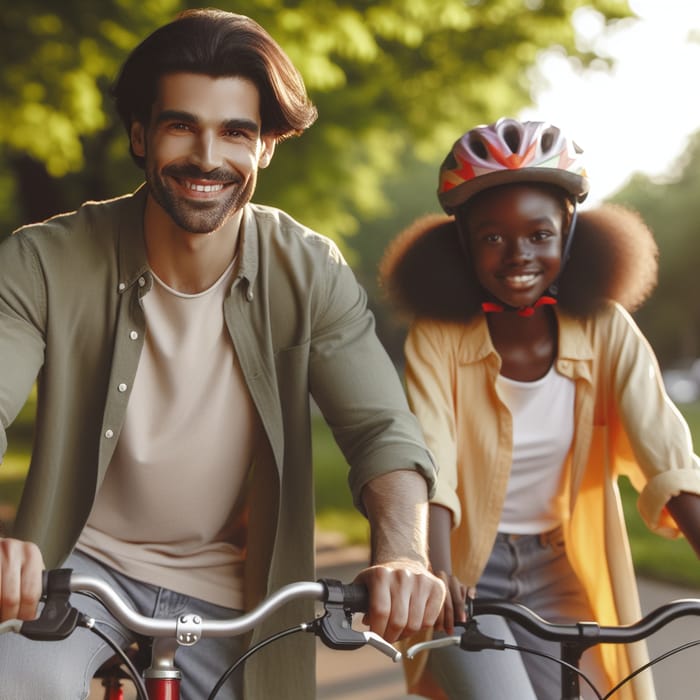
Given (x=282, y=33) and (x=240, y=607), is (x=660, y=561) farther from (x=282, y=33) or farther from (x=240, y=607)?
(x=240, y=607)

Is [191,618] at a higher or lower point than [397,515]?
lower

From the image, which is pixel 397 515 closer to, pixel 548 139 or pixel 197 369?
pixel 197 369

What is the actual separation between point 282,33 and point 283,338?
18.8 ft

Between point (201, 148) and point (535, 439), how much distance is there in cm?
129

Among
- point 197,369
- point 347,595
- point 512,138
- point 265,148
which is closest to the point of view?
point 347,595

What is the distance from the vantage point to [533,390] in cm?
326

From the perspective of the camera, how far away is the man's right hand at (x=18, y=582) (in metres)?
1.93

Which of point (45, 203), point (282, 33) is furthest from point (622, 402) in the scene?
point (45, 203)

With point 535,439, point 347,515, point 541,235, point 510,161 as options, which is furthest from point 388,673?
point 347,515

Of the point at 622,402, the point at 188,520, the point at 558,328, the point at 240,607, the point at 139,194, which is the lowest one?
the point at 240,607

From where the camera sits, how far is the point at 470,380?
10.7 feet

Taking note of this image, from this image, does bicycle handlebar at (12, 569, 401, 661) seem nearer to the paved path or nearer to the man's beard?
the man's beard

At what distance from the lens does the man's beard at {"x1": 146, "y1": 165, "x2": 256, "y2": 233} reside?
2631mm

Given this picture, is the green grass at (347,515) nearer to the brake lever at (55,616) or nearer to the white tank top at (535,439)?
the white tank top at (535,439)
